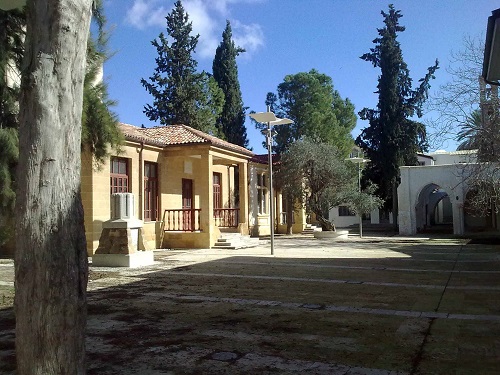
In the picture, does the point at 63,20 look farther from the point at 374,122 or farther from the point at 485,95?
the point at 374,122

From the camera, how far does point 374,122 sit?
32406 mm

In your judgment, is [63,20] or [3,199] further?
[3,199]

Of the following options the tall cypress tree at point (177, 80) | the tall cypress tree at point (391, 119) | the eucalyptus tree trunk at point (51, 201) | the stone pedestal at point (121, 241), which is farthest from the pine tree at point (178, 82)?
the eucalyptus tree trunk at point (51, 201)

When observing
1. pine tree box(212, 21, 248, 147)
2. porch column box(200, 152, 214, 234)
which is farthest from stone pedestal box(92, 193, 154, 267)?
pine tree box(212, 21, 248, 147)

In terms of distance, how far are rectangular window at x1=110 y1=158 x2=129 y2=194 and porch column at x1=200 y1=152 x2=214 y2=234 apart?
106 inches

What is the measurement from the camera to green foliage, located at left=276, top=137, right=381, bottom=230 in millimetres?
22406

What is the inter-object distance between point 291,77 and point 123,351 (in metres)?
35.5

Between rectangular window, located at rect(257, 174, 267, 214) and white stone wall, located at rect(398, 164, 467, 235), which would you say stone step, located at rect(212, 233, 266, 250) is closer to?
rectangular window, located at rect(257, 174, 267, 214)

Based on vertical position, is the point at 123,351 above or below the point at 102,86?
below

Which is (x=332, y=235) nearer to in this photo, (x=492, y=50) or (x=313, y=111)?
(x=313, y=111)

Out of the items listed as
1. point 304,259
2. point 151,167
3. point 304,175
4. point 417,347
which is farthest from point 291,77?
point 417,347

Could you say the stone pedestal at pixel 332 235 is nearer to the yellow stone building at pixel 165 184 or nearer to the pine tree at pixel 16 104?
the yellow stone building at pixel 165 184

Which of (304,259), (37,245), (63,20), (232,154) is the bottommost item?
(304,259)

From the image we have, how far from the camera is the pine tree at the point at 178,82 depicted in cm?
3341
